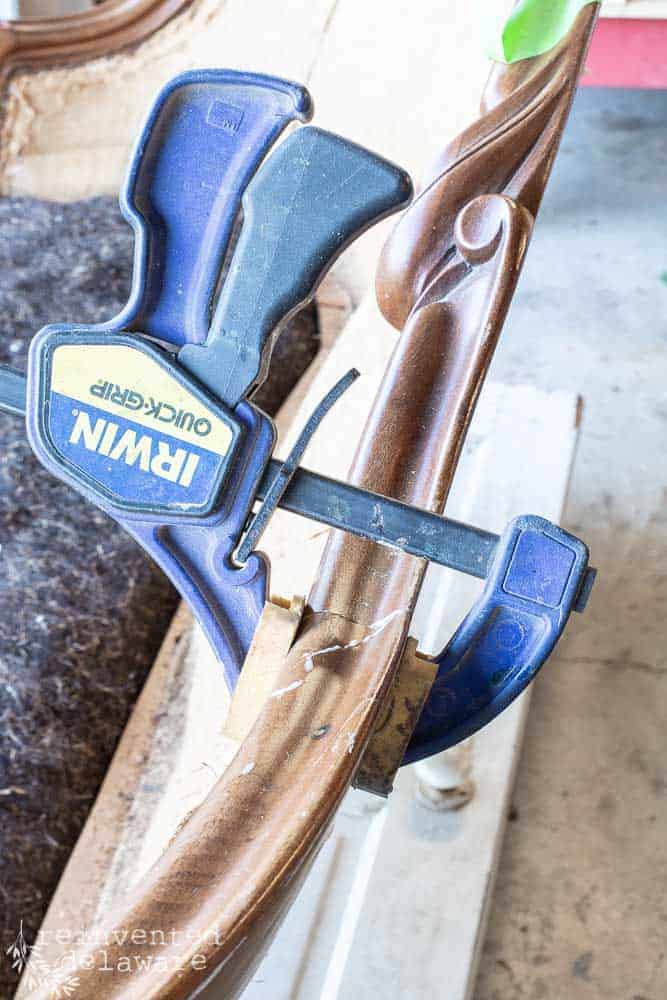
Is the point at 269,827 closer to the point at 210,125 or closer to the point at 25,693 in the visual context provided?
the point at 210,125

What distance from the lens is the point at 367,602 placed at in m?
0.54

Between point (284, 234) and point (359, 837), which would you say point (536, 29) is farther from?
point (359, 837)

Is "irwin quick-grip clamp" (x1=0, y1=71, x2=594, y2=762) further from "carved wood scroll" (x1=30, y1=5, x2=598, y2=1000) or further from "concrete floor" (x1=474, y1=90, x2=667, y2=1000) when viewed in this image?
"concrete floor" (x1=474, y1=90, x2=667, y2=1000)

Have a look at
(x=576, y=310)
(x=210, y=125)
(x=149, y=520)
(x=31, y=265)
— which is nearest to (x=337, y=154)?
(x=210, y=125)

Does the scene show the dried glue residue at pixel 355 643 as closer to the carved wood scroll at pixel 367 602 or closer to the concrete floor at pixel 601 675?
the carved wood scroll at pixel 367 602

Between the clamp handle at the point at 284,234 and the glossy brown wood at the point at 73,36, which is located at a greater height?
the glossy brown wood at the point at 73,36

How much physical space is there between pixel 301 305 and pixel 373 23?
A: 96cm

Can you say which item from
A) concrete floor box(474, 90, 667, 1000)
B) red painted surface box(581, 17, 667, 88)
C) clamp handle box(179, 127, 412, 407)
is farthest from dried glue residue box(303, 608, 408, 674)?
red painted surface box(581, 17, 667, 88)

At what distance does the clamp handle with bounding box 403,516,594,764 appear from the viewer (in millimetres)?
476

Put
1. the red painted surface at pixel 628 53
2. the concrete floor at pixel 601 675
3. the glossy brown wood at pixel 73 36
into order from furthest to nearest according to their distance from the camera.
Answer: the red painted surface at pixel 628 53 → the glossy brown wood at pixel 73 36 → the concrete floor at pixel 601 675

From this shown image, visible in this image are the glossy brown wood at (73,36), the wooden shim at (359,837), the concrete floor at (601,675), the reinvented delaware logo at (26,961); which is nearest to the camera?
the reinvented delaware logo at (26,961)

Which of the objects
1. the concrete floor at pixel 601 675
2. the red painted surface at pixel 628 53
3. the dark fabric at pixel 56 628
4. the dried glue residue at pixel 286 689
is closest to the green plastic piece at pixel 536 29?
the dried glue residue at pixel 286 689

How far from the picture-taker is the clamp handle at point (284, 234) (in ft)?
1.51

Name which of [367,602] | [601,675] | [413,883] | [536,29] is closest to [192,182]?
[367,602]
